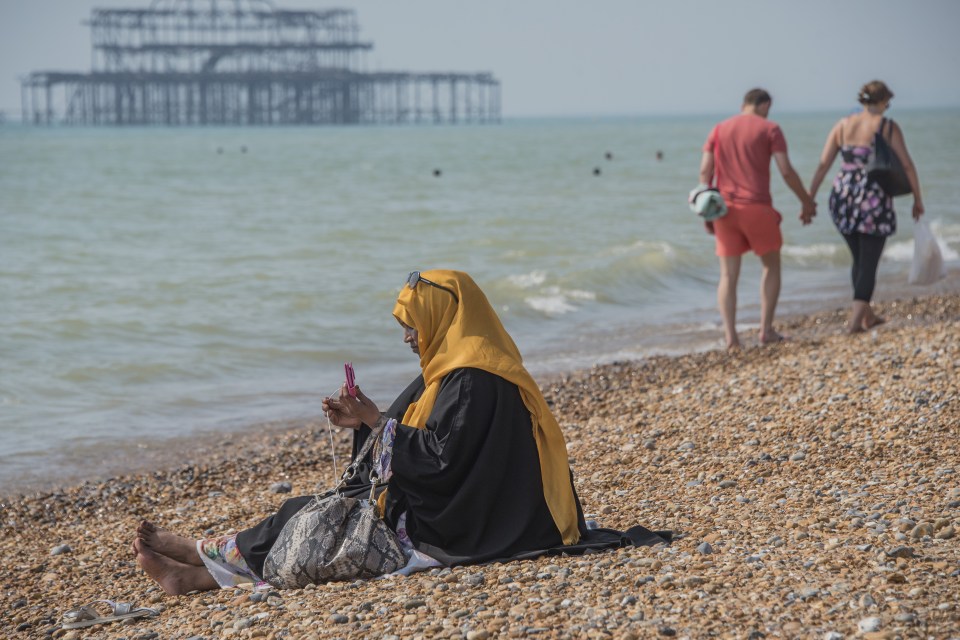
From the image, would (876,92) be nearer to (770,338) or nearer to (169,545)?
(770,338)

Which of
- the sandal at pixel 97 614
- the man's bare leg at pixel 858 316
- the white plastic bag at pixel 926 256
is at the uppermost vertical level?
the white plastic bag at pixel 926 256

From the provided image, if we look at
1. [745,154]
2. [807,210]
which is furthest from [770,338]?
[745,154]

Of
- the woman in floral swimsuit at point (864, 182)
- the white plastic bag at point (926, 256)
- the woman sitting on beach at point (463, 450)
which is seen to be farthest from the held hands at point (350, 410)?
the white plastic bag at point (926, 256)

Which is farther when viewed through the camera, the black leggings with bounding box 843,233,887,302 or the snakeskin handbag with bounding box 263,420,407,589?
the black leggings with bounding box 843,233,887,302

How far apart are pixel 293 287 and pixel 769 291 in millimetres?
6716

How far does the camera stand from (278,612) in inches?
138

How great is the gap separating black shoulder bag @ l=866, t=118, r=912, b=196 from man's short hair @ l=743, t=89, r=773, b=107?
729mm

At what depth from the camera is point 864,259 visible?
7.69 meters

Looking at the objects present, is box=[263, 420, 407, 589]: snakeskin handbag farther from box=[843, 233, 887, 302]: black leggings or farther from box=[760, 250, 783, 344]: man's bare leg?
box=[843, 233, 887, 302]: black leggings

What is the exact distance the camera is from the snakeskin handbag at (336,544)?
11.9 feet

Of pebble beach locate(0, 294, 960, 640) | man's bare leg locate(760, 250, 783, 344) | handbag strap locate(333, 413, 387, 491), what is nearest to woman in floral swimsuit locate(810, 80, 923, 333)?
man's bare leg locate(760, 250, 783, 344)

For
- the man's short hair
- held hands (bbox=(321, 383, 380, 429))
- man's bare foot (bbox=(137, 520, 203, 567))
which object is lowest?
man's bare foot (bbox=(137, 520, 203, 567))

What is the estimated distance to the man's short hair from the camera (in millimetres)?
7562

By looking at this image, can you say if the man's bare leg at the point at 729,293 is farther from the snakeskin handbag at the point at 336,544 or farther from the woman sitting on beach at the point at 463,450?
the snakeskin handbag at the point at 336,544
